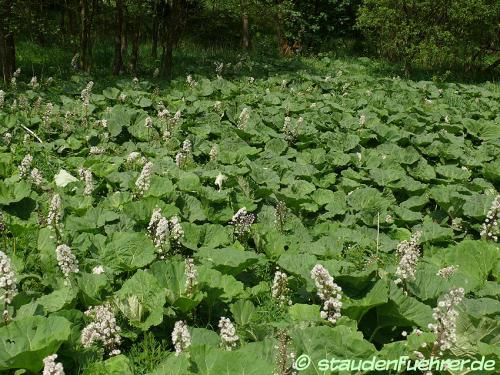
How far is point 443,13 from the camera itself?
16016 mm

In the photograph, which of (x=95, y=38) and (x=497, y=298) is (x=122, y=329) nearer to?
(x=497, y=298)

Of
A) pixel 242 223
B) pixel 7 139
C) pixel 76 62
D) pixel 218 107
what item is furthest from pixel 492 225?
pixel 76 62

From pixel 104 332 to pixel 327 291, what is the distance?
4.74 feet

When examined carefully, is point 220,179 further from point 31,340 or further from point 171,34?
point 171,34

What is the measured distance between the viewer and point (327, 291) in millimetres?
3453

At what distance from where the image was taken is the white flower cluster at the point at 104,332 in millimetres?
3189

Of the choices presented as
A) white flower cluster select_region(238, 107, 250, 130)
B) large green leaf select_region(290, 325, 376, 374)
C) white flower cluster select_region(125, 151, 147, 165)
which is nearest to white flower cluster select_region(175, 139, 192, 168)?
white flower cluster select_region(125, 151, 147, 165)

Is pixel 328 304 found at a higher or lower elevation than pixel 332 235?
higher

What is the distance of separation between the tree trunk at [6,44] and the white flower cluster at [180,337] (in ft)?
31.3

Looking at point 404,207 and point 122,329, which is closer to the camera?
point 122,329

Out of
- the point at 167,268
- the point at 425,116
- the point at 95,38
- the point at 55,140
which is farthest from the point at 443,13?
the point at 167,268

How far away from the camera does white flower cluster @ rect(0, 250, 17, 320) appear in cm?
314

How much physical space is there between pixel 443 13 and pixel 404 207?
1200cm

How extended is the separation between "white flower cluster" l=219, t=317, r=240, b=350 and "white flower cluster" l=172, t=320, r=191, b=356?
206 millimetres
